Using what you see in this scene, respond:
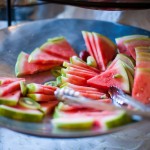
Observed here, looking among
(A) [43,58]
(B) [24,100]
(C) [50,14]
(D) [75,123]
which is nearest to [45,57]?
(A) [43,58]

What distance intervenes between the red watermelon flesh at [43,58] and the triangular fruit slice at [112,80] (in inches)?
6.6

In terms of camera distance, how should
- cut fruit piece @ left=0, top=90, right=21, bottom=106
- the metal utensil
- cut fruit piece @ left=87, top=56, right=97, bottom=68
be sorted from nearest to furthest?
the metal utensil → cut fruit piece @ left=0, top=90, right=21, bottom=106 → cut fruit piece @ left=87, top=56, right=97, bottom=68

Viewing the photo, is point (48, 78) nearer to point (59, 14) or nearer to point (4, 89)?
point (4, 89)

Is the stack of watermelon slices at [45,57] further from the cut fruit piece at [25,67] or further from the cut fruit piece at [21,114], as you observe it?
the cut fruit piece at [21,114]

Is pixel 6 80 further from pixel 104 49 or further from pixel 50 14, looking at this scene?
pixel 50 14

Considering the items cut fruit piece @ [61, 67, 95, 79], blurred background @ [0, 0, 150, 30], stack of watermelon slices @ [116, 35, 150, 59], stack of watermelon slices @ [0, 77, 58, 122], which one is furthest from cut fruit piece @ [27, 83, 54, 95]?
blurred background @ [0, 0, 150, 30]

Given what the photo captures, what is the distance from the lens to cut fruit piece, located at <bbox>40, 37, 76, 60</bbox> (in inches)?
40.4

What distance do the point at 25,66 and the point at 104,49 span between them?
10.1 inches

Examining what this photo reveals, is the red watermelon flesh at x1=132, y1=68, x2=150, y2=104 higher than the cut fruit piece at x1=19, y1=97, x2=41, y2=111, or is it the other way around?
the red watermelon flesh at x1=132, y1=68, x2=150, y2=104

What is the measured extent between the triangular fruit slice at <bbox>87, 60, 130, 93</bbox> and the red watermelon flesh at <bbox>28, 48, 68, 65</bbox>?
17cm

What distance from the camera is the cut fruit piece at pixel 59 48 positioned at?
3.36 ft

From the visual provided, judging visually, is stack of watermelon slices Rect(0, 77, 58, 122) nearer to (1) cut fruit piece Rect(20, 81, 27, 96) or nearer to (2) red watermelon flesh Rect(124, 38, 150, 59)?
(1) cut fruit piece Rect(20, 81, 27, 96)

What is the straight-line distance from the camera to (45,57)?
39.1 inches

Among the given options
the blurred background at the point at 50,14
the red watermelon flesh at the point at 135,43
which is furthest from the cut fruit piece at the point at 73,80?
the blurred background at the point at 50,14
